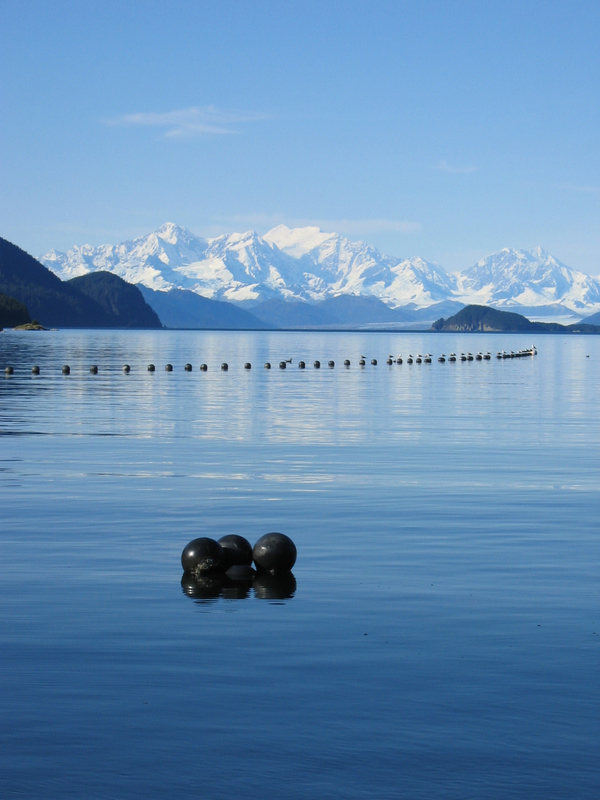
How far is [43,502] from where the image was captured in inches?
996

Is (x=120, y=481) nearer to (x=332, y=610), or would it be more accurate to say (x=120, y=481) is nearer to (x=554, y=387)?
(x=332, y=610)

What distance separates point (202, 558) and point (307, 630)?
3595 millimetres

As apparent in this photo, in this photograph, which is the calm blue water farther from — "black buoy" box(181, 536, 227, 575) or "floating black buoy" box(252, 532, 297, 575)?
"floating black buoy" box(252, 532, 297, 575)

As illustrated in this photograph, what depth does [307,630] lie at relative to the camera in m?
14.5

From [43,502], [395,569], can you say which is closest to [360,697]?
[395,569]

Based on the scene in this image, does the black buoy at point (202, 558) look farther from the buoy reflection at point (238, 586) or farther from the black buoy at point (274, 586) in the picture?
the black buoy at point (274, 586)

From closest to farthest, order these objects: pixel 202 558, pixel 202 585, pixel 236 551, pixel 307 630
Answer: pixel 307 630
pixel 202 585
pixel 202 558
pixel 236 551

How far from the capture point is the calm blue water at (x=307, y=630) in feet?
32.9

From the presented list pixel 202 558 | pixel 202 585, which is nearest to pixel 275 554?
pixel 202 558

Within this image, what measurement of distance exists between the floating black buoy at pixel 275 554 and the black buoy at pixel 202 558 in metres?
0.67

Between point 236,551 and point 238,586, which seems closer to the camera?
point 238,586

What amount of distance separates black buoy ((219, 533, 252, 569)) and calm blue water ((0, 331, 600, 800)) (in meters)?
→ 0.73

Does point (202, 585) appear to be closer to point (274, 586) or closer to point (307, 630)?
point (274, 586)

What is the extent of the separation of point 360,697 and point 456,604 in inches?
176
